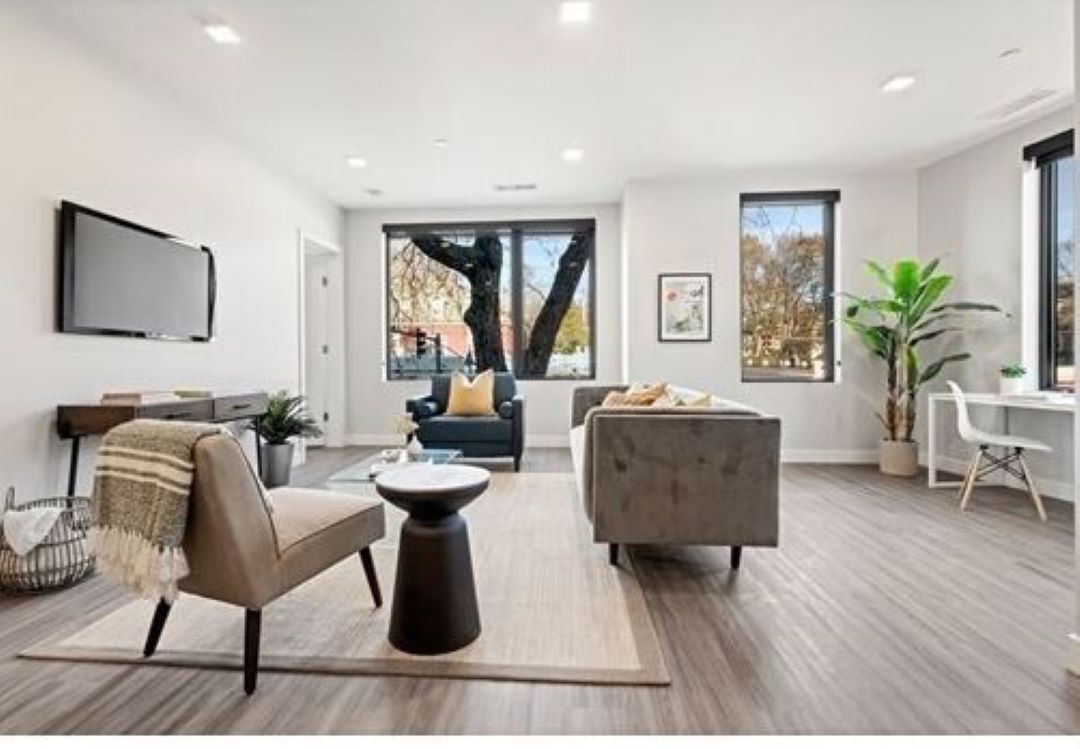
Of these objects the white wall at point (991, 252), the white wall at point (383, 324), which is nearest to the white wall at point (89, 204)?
the white wall at point (383, 324)

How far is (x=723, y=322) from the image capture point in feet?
18.4

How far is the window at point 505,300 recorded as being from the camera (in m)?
6.60

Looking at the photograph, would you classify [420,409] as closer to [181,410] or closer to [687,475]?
[181,410]

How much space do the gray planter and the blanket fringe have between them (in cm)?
275

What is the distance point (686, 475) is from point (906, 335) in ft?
11.5

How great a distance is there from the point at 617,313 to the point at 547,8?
12.7 ft

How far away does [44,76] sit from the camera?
2840 millimetres

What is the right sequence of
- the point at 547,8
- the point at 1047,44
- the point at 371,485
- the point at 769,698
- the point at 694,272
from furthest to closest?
1. the point at 694,272
2. the point at 371,485
3. the point at 1047,44
4. the point at 547,8
5. the point at 769,698

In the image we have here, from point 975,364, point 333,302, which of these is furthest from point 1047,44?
point 333,302

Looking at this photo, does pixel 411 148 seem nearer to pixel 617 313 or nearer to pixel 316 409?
pixel 617 313

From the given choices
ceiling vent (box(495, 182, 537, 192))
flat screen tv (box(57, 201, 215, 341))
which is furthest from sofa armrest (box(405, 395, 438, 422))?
ceiling vent (box(495, 182, 537, 192))

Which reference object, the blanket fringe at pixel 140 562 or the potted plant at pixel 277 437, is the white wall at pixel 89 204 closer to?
the potted plant at pixel 277 437

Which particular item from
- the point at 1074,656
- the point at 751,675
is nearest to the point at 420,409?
the point at 751,675

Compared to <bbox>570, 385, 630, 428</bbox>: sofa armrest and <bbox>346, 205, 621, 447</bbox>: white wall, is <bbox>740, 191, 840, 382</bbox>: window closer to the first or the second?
<bbox>346, 205, 621, 447</bbox>: white wall
